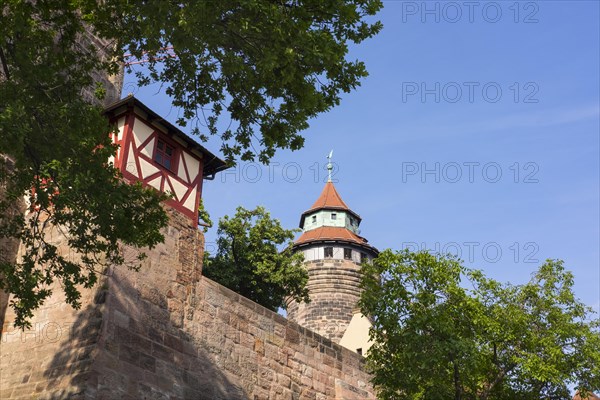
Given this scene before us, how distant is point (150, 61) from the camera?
11.7m

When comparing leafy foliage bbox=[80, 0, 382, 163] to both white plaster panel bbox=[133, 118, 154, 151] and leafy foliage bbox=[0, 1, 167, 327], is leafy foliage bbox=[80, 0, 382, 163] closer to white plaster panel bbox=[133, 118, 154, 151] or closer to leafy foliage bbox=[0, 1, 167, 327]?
leafy foliage bbox=[0, 1, 167, 327]

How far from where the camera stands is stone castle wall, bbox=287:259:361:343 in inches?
1519

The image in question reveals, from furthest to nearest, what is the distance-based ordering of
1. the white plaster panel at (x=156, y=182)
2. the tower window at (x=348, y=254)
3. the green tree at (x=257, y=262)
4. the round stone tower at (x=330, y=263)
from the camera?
the tower window at (x=348, y=254) → the round stone tower at (x=330, y=263) → the green tree at (x=257, y=262) → the white plaster panel at (x=156, y=182)

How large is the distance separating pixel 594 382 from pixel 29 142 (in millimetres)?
13702

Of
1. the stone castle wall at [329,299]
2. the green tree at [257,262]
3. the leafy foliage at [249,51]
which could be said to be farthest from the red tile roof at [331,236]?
the leafy foliage at [249,51]

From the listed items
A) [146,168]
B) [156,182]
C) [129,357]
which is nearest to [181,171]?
[156,182]

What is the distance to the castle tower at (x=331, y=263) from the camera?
38.9 m

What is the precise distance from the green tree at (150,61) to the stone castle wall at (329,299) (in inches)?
1071

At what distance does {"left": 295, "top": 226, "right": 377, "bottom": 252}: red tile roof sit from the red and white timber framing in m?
24.6

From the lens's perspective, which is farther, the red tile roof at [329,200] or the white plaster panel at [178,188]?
the red tile roof at [329,200]

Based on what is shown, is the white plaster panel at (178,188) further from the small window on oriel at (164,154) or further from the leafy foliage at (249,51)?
the leafy foliage at (249,51)

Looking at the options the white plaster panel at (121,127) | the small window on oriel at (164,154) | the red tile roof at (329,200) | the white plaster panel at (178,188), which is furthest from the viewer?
the red tile roof at (329,200)

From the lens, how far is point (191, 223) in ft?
58.4

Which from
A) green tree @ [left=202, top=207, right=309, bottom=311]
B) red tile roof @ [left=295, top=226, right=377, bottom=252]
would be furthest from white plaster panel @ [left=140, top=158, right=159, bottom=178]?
red tile roof @ [left=295, top=226, right=377, bottom=252]
